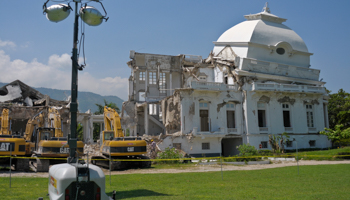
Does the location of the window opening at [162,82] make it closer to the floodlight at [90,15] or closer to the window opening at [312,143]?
the window opening at [312,143]

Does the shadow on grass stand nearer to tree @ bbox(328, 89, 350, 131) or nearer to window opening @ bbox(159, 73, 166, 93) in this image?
window opening @ bbox(159, 73, 166, 93)

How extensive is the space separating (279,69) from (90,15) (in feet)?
114

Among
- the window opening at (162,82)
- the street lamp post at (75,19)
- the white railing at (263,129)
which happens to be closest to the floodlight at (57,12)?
the street lamp post at (75,19)

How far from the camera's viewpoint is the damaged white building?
35531mm

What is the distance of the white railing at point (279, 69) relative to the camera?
38375mm

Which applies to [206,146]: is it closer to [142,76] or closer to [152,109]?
[152,109]

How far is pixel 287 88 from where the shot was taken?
3900 cm

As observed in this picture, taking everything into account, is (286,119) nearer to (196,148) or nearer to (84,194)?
(196,148)

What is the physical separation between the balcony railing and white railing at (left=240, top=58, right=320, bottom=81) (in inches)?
85.2

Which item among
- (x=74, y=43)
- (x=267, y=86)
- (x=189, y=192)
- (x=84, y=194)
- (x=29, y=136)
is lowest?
(x=189, y=192)

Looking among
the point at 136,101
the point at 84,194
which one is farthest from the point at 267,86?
the point at 84,194

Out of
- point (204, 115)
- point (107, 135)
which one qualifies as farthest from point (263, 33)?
point (107, 135)

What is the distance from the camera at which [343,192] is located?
11586 mm

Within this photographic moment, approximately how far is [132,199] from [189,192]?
251cm
